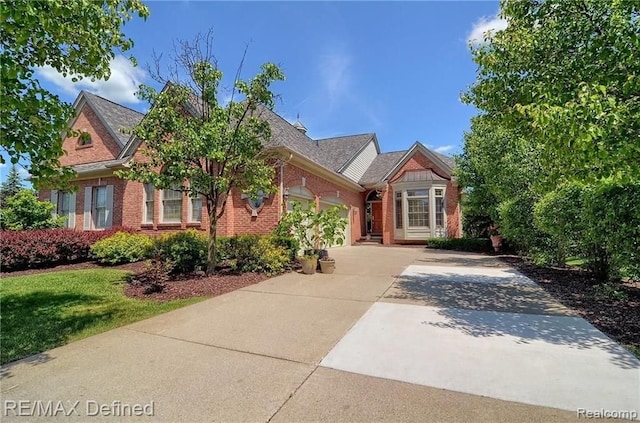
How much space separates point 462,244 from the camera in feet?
57.9

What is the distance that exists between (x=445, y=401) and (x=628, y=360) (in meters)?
2.43

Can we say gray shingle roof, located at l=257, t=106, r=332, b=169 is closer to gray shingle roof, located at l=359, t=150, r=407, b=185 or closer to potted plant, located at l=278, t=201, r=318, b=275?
potted plant, located at l=278, t=201, r=318, b=275

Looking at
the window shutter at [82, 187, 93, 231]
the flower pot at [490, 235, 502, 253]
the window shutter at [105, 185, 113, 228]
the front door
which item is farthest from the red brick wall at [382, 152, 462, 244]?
the window shutter at [82, 187, 93, 231]

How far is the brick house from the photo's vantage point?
12055 millimetres

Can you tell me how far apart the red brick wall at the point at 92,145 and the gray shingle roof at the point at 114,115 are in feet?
1.31

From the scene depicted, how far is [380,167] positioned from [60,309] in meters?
19.9

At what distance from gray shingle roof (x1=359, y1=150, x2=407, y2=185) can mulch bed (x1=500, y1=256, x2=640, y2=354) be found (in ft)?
40.9

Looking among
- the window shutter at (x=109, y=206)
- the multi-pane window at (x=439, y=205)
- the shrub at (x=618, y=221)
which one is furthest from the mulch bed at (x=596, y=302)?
the window shutter at (x=109, y=206)

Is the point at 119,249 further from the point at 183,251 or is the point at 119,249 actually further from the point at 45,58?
the point at 45,58

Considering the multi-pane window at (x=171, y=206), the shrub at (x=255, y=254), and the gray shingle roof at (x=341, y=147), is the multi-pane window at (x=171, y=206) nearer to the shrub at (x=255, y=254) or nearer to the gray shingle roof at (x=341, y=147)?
the shrub at (x=255, y=254)

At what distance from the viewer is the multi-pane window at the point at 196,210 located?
1304 centimetres

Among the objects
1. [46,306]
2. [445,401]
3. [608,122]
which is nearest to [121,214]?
[46,306]

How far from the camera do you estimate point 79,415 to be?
2.69 m

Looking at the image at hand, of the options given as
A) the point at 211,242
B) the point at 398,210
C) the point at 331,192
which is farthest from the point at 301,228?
the point at 398,210
